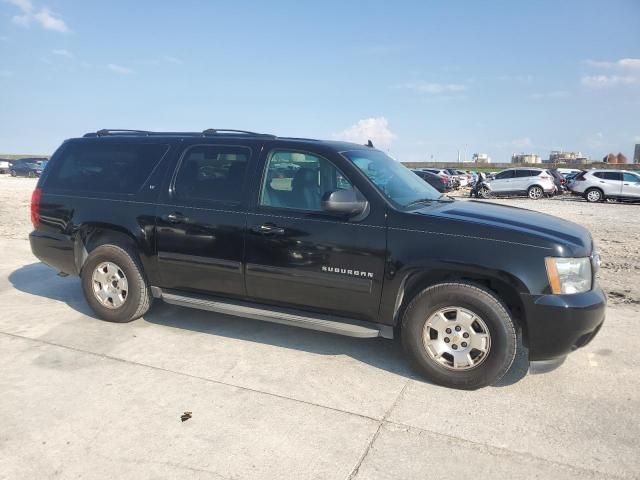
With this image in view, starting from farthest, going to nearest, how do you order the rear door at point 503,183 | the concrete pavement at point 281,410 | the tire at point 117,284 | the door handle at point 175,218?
the rear door at point 503,183 < the tire at point 117,284 < the door handle at point 175,218 < the concrete pavement at point 281,410

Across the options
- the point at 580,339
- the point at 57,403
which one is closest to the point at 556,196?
the point at 580,339

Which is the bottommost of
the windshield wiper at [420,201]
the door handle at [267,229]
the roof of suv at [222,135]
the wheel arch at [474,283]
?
the wheel arch at [474,283]

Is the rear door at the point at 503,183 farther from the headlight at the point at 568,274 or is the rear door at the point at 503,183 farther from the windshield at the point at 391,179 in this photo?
the headlight at the point at 568,274

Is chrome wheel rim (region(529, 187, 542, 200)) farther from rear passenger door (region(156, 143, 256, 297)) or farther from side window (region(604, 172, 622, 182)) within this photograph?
rear passenger door (region(156, 143, 256, 297))

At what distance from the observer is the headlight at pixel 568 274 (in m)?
3.38

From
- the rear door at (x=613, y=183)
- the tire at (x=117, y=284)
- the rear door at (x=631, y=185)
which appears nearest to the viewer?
the tire at (x=117, y=284)

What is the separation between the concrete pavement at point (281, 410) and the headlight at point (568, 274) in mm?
798

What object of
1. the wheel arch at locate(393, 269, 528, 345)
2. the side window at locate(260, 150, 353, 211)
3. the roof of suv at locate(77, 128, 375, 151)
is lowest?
the wheel arch at locate(393, 269, 528, 345)

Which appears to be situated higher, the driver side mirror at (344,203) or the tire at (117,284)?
the driver side mirror at (344,203)

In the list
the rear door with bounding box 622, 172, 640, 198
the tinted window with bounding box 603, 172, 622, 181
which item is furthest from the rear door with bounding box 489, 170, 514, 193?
the rear door with bounding box 622, 172, 640, 198

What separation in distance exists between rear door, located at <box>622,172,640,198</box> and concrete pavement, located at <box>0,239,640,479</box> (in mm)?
21082

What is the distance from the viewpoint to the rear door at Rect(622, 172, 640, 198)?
73.2ft

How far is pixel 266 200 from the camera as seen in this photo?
4188 millimetres

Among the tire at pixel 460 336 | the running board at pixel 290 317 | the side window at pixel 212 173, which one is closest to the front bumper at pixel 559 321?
the tire at pixel 460 336
